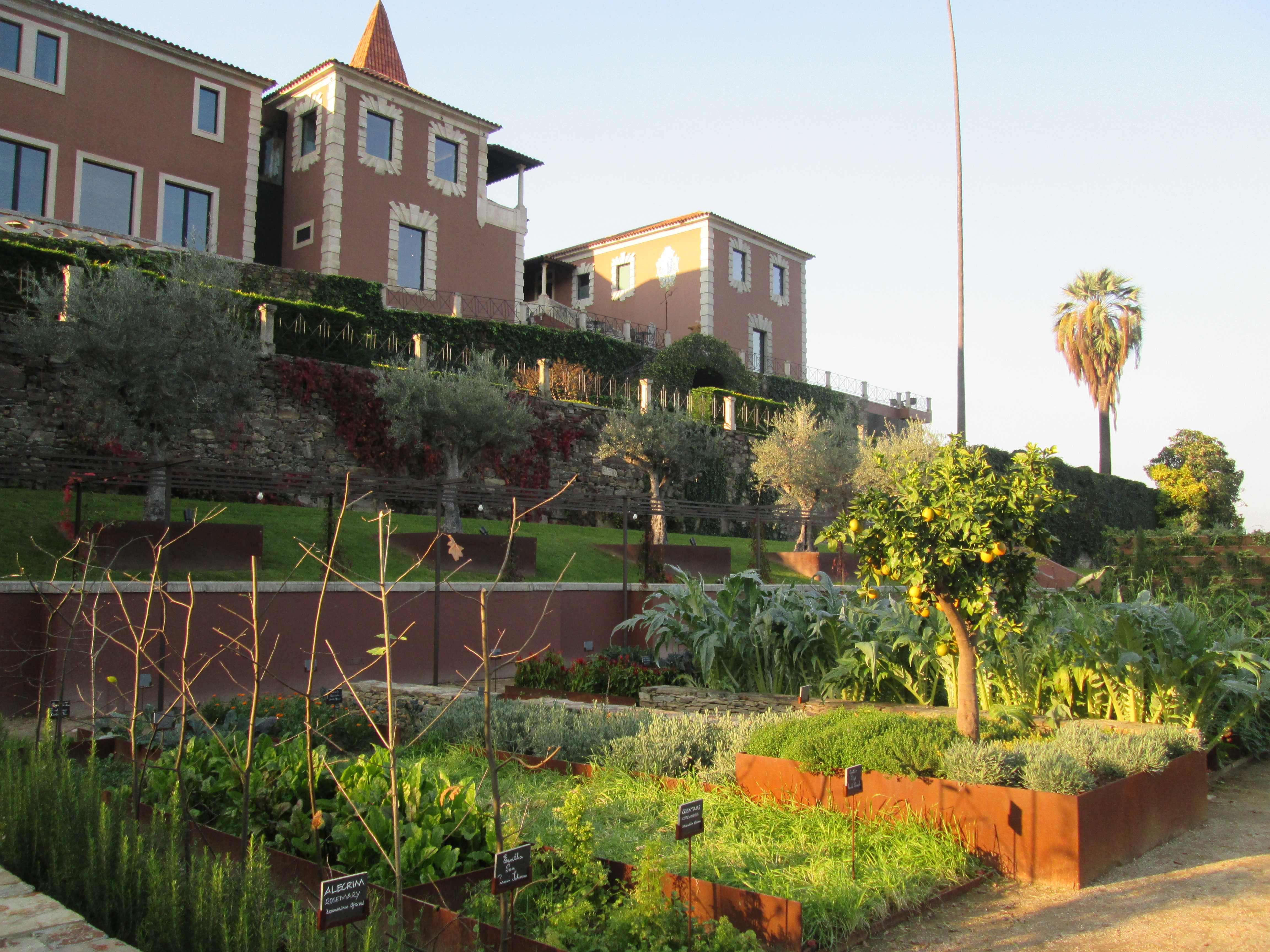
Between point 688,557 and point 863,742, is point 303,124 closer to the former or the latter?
point 688,557

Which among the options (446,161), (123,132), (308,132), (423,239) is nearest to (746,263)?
(446,161)

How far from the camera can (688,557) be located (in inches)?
666

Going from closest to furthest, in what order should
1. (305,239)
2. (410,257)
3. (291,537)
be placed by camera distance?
(291,537), (305,239), (410,257)

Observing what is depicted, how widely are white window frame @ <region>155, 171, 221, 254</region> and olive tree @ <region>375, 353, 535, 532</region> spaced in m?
7.08

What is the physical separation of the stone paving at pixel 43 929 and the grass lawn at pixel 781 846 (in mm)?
1585

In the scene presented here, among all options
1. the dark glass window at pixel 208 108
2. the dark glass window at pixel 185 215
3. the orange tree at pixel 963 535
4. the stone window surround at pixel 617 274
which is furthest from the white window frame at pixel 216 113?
the orange tree at pixel 963 535

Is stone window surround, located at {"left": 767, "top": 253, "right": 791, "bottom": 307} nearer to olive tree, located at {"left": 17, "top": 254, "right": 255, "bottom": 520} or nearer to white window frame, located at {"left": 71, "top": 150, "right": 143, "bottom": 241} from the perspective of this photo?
white window frame, located at {"left": 71, "top": 150, "right": 143, "bottom": 241}

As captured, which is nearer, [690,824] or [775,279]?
[690,824]

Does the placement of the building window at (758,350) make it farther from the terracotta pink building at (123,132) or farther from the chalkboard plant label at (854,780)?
the chalkboard plant label at (854,780)

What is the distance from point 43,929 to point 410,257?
79.3ft

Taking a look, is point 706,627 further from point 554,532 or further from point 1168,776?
point 554,532

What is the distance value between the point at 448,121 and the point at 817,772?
991 inches

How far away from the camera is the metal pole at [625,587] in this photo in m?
13.3

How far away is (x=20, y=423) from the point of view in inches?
575
